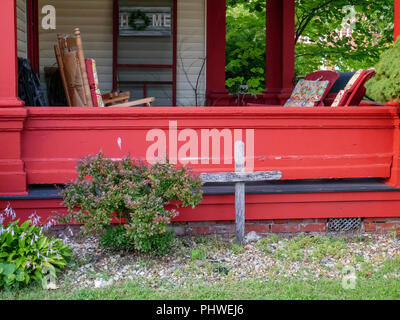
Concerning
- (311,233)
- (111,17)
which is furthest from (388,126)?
(111,17)

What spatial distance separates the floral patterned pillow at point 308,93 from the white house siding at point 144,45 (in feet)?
6.99

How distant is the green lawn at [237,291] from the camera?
3.99m

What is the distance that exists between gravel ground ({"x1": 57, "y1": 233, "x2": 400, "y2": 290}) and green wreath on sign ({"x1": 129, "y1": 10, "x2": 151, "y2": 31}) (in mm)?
4314

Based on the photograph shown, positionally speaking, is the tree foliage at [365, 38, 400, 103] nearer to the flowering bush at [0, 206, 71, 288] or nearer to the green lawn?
the green lawn

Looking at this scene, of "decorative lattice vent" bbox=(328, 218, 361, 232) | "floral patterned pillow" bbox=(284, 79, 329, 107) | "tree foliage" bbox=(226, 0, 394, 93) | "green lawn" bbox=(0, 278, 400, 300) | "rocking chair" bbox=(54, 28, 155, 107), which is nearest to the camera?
"green lawn" bbox=(0, 278, 400, 300)

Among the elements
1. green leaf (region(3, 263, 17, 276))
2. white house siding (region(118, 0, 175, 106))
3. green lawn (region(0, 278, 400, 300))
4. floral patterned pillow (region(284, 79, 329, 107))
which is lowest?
green lawn (region(0, 278, 400, 300))

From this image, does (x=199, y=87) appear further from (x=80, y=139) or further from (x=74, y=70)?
(x=80, y=139)

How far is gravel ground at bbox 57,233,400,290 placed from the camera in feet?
14.6

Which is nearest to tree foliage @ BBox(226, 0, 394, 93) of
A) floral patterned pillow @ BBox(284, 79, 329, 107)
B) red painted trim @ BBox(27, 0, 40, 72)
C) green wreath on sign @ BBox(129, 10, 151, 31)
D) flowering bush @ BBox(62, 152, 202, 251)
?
green wreath on sign @ BBox(129, 10, 151, 31)

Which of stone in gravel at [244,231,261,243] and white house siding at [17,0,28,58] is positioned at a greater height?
white house siding at [17,0,28,58]

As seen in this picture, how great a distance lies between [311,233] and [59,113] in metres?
2.45

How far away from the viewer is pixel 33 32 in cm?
817

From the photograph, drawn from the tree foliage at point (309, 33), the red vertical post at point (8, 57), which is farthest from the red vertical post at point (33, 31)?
the tree foliage at point (309, 33)

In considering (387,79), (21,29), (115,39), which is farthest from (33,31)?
(387,79)
